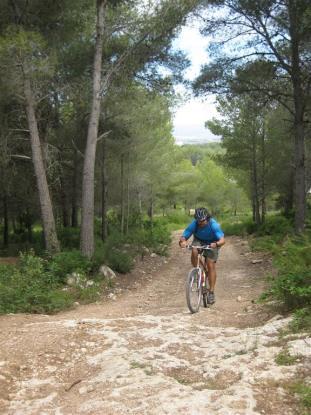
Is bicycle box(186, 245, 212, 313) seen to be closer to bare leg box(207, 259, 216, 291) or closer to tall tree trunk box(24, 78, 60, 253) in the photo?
bare leg box(207, 259, 216, 291)

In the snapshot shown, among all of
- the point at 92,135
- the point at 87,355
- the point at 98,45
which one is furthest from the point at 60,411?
the point at 98,45

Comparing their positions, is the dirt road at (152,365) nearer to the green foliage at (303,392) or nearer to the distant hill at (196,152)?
Result: the green foliage at (303,392)

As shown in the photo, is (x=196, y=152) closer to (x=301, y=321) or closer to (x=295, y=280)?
(x=295, y=280)

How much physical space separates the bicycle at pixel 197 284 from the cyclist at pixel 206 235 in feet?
0.34

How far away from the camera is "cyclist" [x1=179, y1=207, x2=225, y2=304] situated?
7.51 metres

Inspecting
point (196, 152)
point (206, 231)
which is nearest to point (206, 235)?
point (206, 231)

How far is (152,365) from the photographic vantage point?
15.3ft

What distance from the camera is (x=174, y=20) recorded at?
40.3 feet

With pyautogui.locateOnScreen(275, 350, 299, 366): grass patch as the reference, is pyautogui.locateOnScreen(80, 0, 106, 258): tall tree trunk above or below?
above

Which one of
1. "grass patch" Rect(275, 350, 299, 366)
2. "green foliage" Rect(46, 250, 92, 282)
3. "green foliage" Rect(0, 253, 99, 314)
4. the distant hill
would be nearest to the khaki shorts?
"green foliage" Rect(0, 253, 99, 314)

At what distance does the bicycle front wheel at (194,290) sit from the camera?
7243 mm

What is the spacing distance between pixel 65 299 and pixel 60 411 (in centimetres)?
542

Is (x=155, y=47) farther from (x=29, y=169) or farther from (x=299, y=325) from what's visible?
(x=299, y=325)

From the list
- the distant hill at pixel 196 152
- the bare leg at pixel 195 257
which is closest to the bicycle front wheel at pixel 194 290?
the bare leg at pixel 195 257
